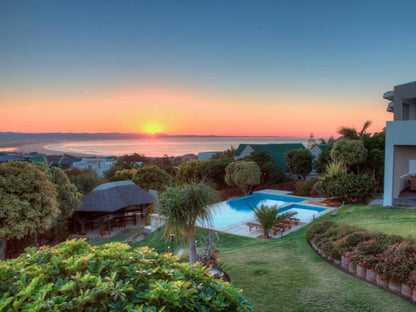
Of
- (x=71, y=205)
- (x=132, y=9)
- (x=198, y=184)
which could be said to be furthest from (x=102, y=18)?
(x=198, y=184)

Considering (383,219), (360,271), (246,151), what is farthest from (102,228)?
(246,151)

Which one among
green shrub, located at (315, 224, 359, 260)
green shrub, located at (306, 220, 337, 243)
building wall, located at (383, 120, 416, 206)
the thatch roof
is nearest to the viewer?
green shrub, located at (315, 224, 359, 260)

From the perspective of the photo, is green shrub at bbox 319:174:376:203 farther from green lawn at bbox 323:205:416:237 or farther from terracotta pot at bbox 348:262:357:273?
terracotta pot at bbox 348:262:357:273

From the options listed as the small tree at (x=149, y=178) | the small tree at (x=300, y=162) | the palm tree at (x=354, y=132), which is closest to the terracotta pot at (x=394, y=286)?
the palm tree at (x=354, y=132)

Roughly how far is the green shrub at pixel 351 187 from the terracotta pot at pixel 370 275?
851cm

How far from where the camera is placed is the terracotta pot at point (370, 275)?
16.1 ft

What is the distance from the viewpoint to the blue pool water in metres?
14.3

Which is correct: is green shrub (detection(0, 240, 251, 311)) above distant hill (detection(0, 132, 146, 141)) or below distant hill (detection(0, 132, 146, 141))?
below

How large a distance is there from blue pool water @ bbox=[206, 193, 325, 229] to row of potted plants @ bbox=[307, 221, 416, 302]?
6140 millimetres

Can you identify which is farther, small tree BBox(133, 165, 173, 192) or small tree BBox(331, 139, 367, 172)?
small tree BBox(133, 165, 173, 192)

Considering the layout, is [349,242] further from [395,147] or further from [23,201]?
[23,201]

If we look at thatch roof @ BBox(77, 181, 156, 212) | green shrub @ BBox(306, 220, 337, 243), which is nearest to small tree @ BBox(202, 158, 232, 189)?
thatch roof @ BBox(77, 181, 156, 212)

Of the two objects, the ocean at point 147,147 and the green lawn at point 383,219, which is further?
the ocean at point 147,147

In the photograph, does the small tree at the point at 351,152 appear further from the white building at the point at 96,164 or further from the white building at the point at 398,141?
the white building at the point at 96,164
